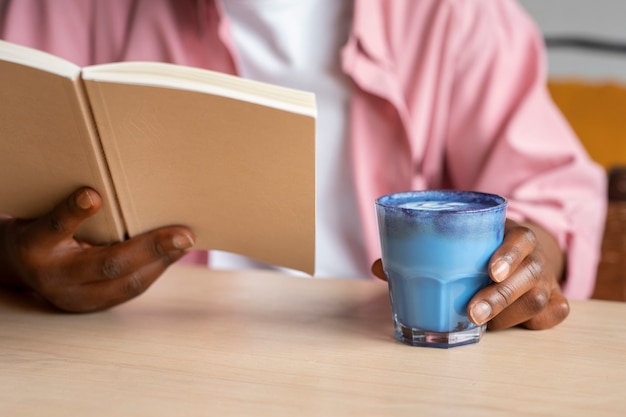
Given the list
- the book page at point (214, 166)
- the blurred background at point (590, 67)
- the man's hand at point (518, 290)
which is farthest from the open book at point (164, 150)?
the blurred background at point (590, 67)

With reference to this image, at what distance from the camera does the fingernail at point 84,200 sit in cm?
71

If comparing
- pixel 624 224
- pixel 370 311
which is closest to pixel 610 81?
pixel 624 224

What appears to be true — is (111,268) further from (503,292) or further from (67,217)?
(503,292)

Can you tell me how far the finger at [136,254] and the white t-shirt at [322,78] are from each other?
0.47m

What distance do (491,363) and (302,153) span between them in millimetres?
212

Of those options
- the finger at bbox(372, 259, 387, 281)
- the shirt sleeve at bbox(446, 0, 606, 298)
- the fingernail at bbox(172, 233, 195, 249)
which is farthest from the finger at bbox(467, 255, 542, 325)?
the shirt sleeve at bbox(446, 0, 606, 298)

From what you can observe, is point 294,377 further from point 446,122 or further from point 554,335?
point 446,122

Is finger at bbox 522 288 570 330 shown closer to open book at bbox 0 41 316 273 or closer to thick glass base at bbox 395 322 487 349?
thick glass base at bbox 395 322 487 349

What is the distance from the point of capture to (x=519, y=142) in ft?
3.76

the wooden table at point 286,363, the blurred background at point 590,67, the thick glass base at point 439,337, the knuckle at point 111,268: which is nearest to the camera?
the wooden table at point 286,363

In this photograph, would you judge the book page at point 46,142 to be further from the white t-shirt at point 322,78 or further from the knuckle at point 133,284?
the white t-shirt at point 322,78

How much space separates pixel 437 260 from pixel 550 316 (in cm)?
15

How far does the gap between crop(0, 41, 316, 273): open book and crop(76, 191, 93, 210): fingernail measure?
0.01m

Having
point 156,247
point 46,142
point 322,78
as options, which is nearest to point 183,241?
point 156,247
